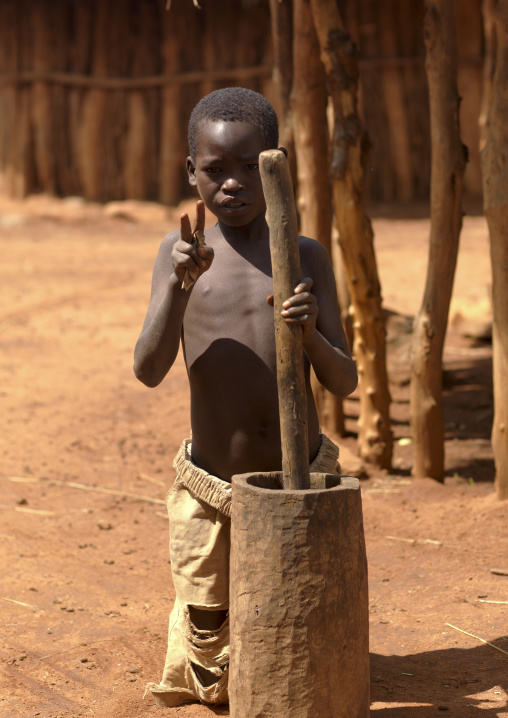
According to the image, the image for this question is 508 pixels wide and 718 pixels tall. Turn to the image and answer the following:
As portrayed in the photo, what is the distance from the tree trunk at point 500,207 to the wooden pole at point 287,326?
7.47 feet

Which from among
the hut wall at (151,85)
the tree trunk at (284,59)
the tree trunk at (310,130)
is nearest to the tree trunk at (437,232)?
the tree trunk at (310,130)

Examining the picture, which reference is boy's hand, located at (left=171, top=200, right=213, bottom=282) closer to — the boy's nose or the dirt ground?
the boy's nose

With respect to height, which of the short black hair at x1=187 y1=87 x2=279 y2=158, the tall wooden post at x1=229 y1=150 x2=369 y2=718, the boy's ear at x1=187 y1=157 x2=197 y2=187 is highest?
the short black hair at x1=187 y1=87 x2=279 y2=158

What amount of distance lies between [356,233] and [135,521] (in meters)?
1.98

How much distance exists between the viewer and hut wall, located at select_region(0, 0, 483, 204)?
39.6 ft

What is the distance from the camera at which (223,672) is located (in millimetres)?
2701

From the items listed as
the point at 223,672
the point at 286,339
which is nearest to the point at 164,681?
the point at 223,672

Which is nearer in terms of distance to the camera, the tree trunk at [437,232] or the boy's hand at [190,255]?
the boy's hand at [190,255]

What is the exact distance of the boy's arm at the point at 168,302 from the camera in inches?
88.6

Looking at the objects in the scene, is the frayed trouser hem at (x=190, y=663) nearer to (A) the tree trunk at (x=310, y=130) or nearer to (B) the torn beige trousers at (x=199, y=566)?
(B) the torn beige trousers at (x=199, y=566)

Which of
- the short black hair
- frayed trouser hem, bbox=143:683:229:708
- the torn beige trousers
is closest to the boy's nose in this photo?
the short black hair

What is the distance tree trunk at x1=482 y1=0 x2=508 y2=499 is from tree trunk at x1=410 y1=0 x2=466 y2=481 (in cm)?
37

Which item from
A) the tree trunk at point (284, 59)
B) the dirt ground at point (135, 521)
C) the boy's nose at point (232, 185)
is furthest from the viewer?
the tree trunk at point (284, 59)

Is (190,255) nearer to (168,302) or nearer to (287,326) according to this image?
(168,302)
